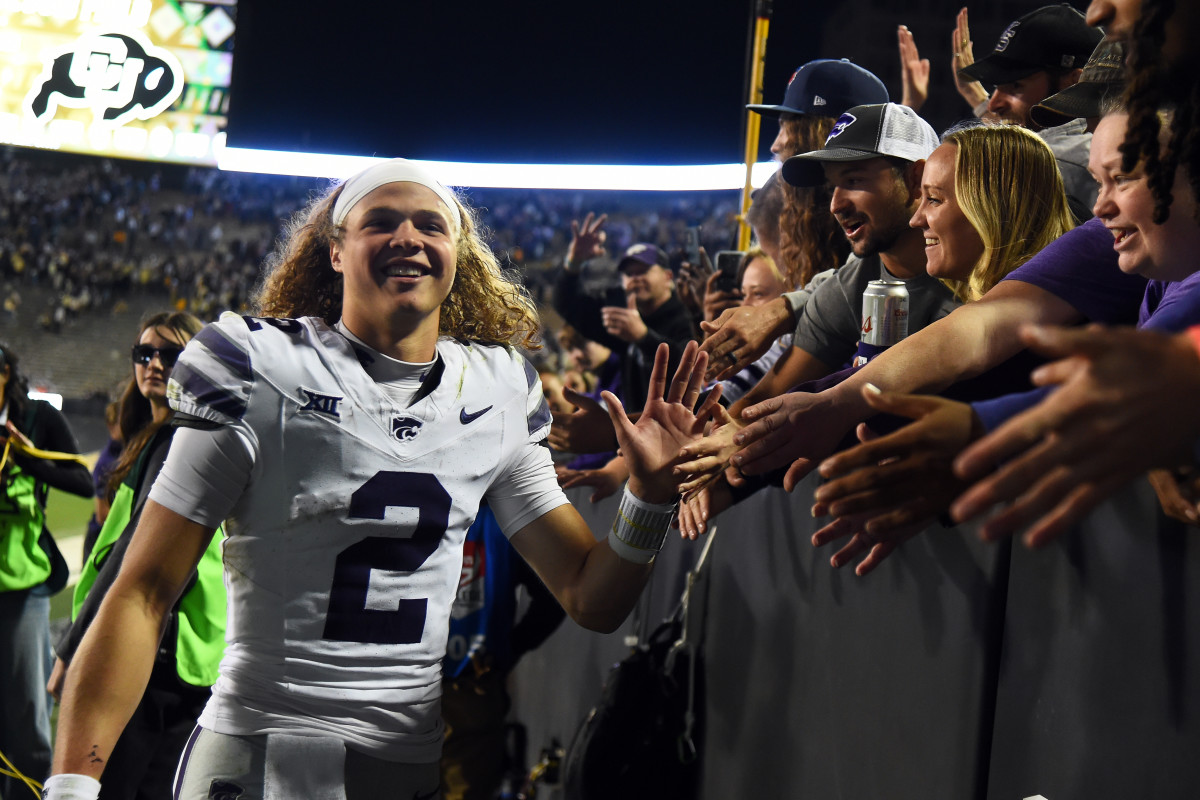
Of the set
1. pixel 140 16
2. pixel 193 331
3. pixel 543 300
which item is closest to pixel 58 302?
pixel 140 16

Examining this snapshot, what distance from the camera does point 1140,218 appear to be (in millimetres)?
1245

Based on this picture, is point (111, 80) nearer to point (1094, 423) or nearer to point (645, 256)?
point (645, 256)

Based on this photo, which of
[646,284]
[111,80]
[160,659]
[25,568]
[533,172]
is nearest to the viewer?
[160,659]

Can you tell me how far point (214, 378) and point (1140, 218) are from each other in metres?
1.50

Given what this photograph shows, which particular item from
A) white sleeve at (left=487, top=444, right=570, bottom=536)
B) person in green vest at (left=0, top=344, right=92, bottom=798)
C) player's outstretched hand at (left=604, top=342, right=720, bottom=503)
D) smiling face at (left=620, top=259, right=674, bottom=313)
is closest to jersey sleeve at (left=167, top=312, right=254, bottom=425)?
white sleeve at (left=487, top=444, right=570, bottom=536)

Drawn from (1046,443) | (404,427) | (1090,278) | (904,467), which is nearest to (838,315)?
(1090,278)

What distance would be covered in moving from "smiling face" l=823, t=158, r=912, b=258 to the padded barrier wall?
0.61 meters

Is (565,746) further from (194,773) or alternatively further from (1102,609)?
Answer: (1102,609)

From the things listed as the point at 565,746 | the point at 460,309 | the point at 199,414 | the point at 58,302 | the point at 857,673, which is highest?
the point at 58,302

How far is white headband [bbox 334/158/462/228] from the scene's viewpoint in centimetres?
208

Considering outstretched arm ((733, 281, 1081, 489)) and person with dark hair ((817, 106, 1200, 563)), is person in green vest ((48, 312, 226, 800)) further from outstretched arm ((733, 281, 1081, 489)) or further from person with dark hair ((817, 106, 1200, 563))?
person with dark hair ((817, 106, 1200, 563))

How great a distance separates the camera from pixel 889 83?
378 inches

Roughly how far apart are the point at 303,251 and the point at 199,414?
624 mm

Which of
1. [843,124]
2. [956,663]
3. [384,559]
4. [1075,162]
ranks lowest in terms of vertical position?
[956,663]
